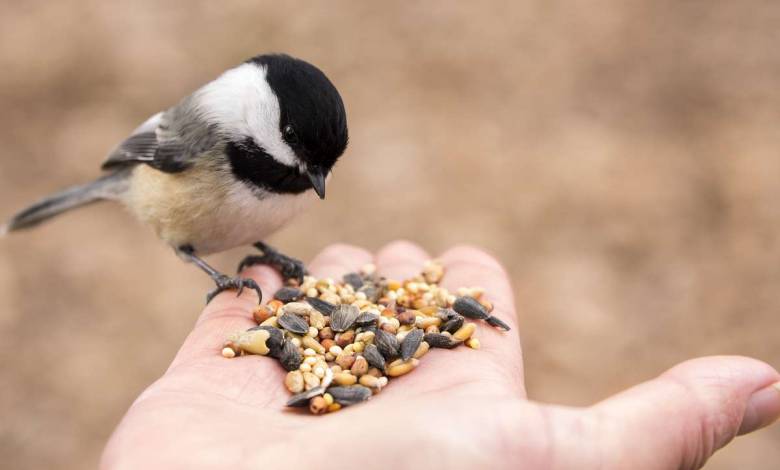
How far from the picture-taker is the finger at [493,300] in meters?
1.46

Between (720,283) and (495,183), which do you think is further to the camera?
(495,183)

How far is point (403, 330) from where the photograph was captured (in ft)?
5.53

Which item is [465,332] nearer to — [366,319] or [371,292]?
[366,319]

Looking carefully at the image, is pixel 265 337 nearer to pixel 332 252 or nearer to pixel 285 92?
pixel 285 92

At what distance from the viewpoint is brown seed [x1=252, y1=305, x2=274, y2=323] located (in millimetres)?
1741

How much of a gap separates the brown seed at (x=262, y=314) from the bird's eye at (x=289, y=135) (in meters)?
0.38

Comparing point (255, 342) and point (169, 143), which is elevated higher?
point (169, 143)

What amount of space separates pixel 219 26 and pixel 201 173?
105 inches

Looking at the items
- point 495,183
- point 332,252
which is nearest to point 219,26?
point 495,183

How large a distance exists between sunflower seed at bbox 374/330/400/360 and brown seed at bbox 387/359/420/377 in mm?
38

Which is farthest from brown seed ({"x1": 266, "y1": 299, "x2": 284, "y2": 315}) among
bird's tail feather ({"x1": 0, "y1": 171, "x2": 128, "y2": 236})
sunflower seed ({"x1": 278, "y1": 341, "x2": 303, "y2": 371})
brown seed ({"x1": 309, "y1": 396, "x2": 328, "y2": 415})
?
bird's tail feather ({"x1": 0, "y1": 171, "x2": 128, "y2": 236})

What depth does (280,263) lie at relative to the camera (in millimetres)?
2195

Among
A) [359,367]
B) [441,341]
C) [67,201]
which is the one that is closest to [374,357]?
[359,367]

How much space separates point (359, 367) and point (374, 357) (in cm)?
4
